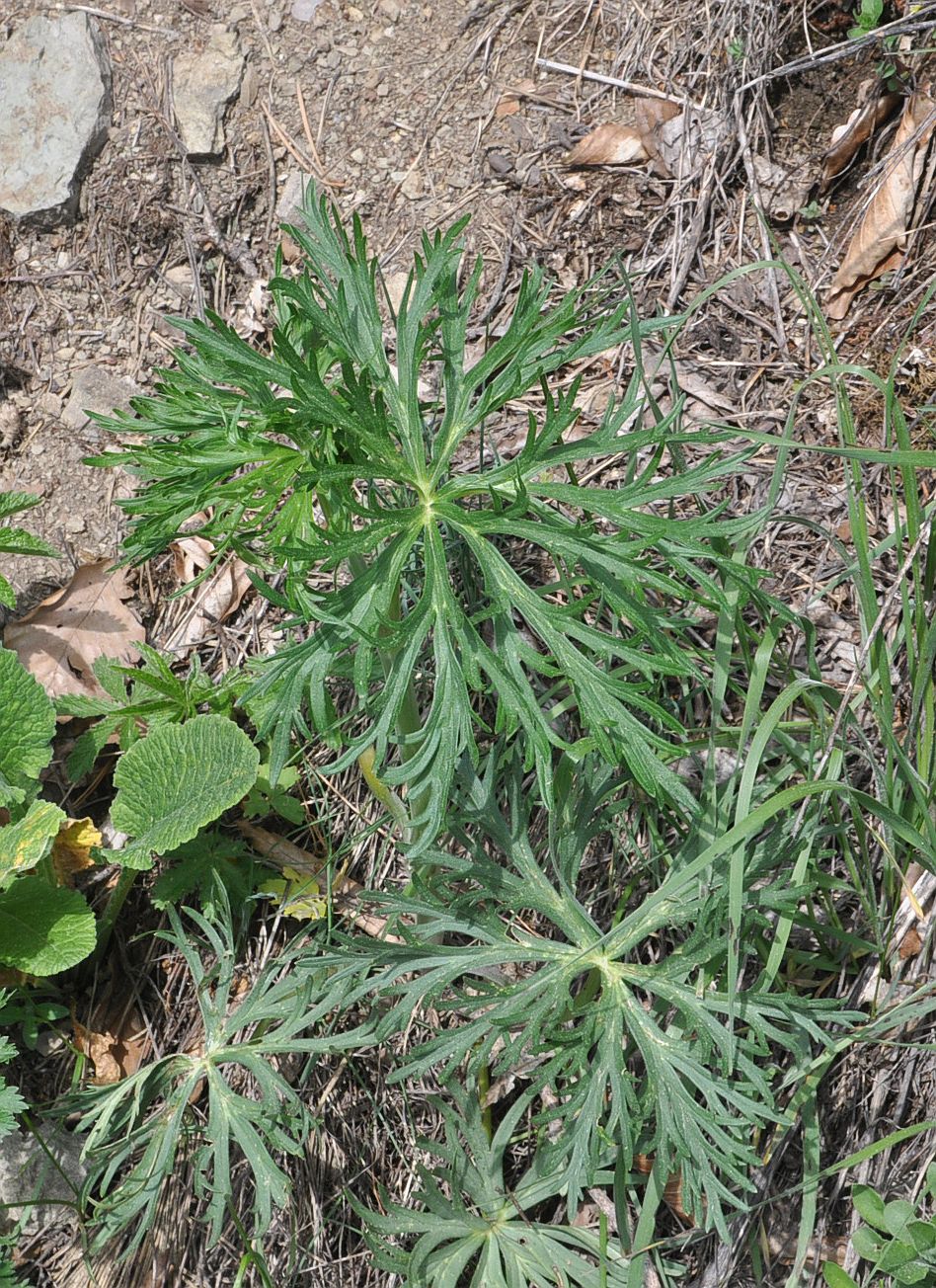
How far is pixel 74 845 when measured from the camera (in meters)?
2.82

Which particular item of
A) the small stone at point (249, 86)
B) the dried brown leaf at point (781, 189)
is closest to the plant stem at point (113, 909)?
the small stone at point (249, 86)

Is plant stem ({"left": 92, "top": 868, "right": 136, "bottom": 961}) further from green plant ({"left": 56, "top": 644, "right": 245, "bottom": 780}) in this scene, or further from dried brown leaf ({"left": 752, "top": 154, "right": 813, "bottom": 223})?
dried brown leaf ({"left": 752, "top": 154, "right": 813, "bottom": 223})

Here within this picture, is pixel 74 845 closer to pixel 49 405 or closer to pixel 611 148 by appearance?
pixel 49 405

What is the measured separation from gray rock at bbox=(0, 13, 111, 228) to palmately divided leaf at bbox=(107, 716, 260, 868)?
5.84 ft

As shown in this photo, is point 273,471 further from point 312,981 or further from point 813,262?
point 813,262

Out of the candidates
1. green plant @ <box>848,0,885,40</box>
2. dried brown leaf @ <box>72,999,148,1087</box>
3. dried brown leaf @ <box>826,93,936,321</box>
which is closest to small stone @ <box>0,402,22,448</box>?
dried brown leaf @ <box>72,999,148,1087</box>

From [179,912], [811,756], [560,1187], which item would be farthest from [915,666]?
[179,912]

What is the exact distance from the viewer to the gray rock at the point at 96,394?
3.27 m

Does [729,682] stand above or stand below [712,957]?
above

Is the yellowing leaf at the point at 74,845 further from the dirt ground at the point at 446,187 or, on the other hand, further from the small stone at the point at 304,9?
the small stone at the point at 304,9

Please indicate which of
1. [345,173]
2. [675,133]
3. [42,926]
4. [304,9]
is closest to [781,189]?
[675,133]

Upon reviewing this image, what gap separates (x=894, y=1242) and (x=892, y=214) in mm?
2431

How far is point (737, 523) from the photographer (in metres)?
2.00

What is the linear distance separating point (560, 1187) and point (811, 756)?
3.40 ft
